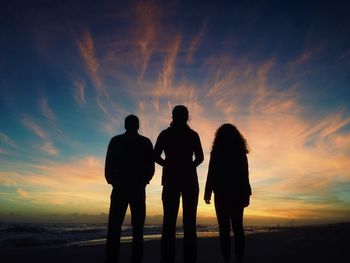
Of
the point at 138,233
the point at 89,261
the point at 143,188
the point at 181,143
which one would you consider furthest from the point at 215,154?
the point at 89,261

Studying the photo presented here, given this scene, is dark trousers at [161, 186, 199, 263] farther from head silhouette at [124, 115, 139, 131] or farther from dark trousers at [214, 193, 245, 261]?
head silhouette at [124, 115, 139, 131]

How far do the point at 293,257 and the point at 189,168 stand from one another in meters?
3.49

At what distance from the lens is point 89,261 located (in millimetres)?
7219

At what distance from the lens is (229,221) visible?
5496mm

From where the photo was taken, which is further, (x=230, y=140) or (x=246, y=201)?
(x=230, y=140)

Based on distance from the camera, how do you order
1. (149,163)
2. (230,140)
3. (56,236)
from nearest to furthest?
(149,163), (230,140), (56,236)

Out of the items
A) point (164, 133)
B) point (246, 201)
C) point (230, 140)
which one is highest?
point (230, 140)

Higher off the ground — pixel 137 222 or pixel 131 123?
pixel 131 123

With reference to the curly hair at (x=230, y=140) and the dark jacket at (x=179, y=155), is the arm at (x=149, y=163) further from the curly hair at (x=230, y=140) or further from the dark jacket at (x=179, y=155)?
the curly hair at (x=230, y=140)

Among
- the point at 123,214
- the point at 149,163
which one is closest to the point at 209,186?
the point at 149,163

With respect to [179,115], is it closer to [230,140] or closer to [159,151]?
[159,151]

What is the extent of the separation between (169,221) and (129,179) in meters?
0.92

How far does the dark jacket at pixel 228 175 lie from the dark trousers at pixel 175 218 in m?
0.94

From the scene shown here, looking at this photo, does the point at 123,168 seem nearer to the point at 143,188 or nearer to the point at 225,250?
the point at 143,188
